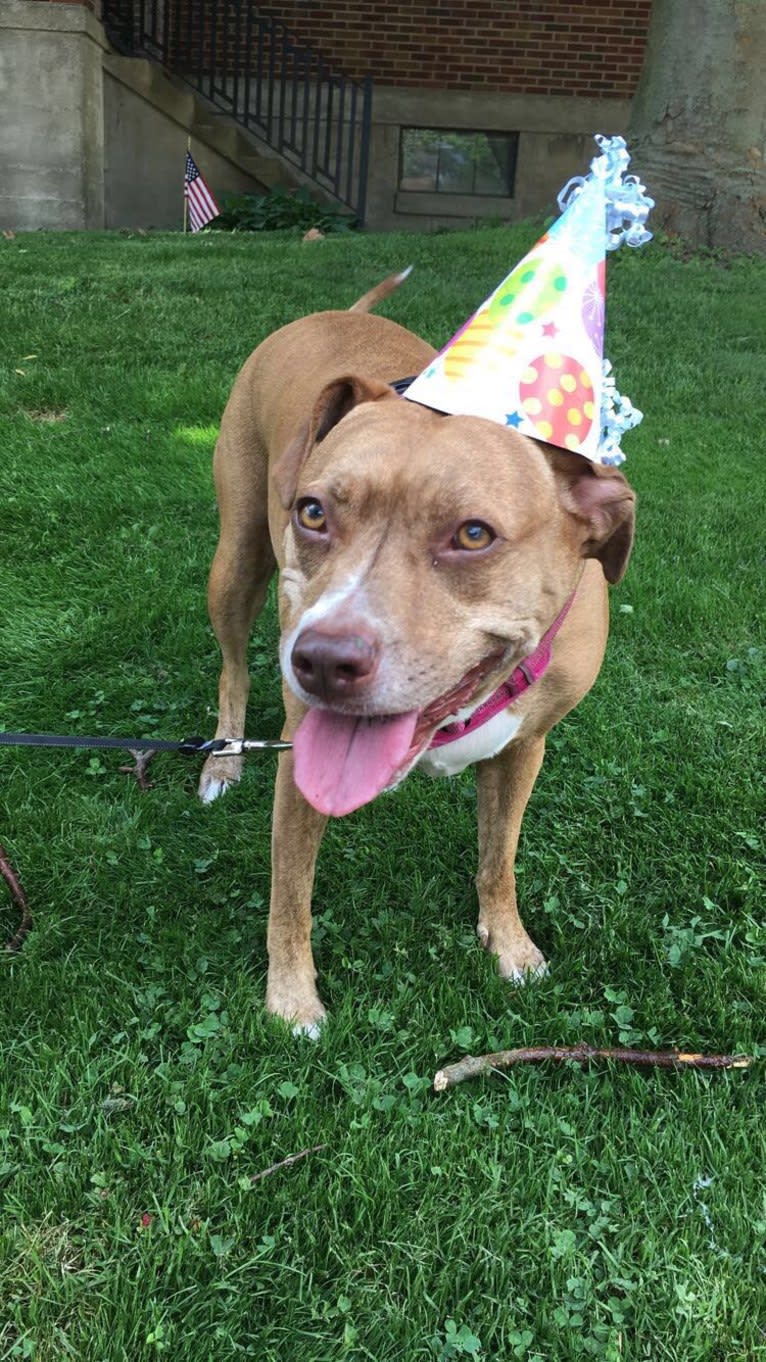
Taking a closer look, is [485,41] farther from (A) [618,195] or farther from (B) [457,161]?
(A) [618,195]

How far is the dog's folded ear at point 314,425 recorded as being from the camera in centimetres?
242

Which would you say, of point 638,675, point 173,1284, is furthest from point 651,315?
point 173,1284

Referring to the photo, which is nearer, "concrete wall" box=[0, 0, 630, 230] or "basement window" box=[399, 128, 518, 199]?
"concrete wall" box=[0, 0, 630, 230]

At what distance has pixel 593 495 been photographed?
2254 mm

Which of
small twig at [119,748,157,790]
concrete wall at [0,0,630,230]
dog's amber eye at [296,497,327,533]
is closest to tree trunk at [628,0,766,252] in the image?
concrete wall at [0,0,630,230]

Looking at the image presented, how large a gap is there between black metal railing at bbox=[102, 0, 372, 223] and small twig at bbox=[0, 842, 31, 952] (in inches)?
479

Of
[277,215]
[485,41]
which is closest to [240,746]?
[277,215]

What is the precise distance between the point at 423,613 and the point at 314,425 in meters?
0.75

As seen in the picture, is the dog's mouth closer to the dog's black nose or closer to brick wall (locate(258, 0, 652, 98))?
the dog's black nose

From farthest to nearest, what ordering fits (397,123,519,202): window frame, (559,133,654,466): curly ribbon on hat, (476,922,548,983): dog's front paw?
(397,123,519,202): window frame < (476,922,548,983): dog's front paw < (559,133,654,466): curly ribbon on hat

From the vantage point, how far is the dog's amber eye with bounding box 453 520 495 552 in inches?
78.6

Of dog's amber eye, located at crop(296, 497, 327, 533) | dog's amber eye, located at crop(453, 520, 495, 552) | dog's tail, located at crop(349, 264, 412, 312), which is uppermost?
dog's tail, located at crop(349, 264, 412, 312)

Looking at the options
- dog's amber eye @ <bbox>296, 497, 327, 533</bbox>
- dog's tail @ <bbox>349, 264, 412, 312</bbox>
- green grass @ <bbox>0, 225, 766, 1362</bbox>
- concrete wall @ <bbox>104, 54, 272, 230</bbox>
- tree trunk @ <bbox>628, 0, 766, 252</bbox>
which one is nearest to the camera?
green grass @ <bbox>0, 225, 766, 1362</bbox>

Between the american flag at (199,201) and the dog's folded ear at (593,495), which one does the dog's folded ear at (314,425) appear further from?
the american flag at (199,201)
